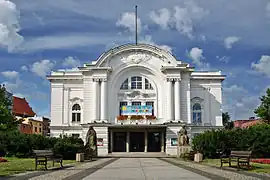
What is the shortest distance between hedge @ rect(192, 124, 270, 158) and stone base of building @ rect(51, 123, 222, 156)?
18.2m

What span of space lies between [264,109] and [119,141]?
20007 mm

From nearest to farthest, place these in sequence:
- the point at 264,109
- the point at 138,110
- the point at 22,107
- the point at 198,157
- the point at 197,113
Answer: the point at 198,157
the point at 264,109
the point at 138,110
the point at 197,113
the point at 22,107

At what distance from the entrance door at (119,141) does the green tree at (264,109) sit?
18.2 metres

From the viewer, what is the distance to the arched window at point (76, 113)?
59.1 meters

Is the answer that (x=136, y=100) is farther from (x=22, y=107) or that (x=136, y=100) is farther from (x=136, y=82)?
(x=22, y=107)

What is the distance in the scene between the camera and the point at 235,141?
113 ft

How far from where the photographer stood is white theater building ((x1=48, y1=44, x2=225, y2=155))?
181 feet

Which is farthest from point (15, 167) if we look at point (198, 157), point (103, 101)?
point (103, 101)

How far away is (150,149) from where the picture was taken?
5634 centimetres

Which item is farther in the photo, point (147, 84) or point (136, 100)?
point (147, 84)

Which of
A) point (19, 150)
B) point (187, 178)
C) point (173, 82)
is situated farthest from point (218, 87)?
point (187, 178)

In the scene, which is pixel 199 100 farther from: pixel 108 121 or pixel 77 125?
pixel 77 125

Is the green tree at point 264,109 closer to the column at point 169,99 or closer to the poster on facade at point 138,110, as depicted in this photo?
the column at point 169,99

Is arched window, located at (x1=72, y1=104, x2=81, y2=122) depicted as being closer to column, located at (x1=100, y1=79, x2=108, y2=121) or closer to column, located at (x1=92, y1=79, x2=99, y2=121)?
column, located at (x1=92, y1=79, x2=99, y2=121)
